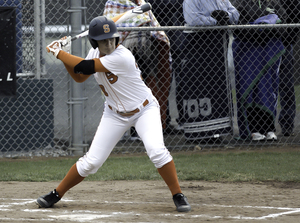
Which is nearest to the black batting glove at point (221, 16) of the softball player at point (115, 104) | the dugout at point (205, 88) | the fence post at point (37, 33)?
the dugout at point (205, 88)

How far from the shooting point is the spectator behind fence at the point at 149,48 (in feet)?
20.4

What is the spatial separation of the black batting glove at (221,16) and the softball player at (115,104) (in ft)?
8.93

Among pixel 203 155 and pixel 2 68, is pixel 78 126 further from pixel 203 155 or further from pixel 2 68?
pixel 203 155

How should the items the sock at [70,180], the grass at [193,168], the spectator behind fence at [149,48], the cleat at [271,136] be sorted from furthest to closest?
the cleat at [271,136] < the spectator behind fence at [149,48] < the grass at [193,168] < the sock at [70,180]

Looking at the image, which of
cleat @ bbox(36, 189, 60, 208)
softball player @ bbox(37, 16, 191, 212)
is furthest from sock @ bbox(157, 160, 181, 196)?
cleat @ bbox(36, 189, 60, 208)

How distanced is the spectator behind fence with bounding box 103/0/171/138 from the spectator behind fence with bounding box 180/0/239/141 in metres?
0.28

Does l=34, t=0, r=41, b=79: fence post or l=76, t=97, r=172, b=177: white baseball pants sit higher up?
l=34, t=0, r=41, b=79: fence post

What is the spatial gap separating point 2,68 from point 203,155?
2.81 meters

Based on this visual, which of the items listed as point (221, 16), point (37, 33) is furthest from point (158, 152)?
point (37, 33)

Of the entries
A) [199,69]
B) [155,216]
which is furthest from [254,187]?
[199,69]

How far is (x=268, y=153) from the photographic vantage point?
6.28 m

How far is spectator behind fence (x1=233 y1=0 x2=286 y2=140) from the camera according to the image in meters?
6.62

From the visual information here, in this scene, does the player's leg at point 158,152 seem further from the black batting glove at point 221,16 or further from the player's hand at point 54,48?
the black batting glove at point 221,16

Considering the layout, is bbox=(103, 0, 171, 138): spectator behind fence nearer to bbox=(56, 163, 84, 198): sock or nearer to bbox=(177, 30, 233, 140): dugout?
bbox=(177, 30, 233, 140): dugout
